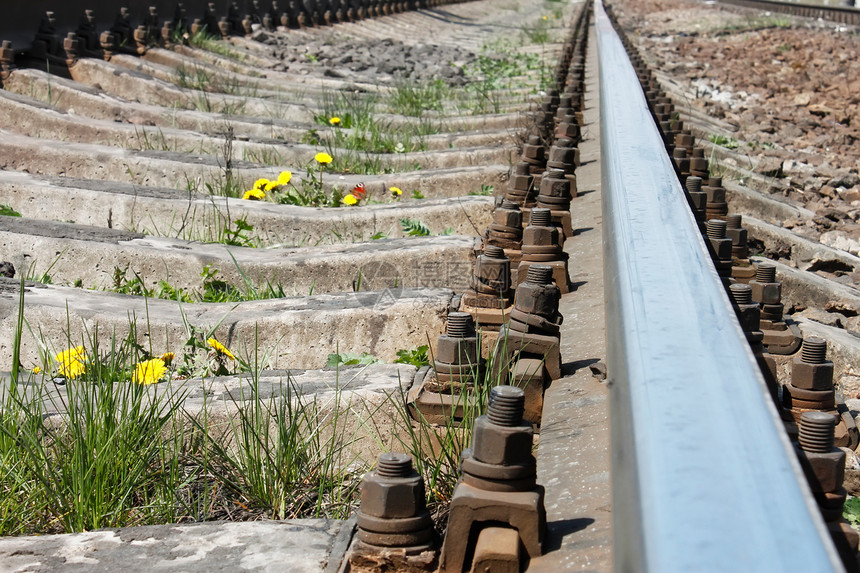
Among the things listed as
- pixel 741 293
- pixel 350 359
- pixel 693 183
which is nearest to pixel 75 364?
pixel 350 359

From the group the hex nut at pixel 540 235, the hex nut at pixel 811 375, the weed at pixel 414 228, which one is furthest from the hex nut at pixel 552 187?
the hex nut at pixel 811 375

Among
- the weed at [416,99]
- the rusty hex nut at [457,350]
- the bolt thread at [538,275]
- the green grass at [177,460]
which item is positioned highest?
the weed at [416,99]

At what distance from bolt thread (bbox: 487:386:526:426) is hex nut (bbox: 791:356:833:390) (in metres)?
0.90

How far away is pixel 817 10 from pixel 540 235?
2216cm

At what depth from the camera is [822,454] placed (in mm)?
1705

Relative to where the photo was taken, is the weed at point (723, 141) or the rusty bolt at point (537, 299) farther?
the weed at point (723, 141)

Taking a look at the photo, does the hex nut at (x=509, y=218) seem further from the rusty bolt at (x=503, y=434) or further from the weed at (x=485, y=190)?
the rusty bolt at (x=503, y=434)

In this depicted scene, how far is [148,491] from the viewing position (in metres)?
2.25

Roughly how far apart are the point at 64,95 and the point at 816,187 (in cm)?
440

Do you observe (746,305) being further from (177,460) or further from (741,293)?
(177,460)

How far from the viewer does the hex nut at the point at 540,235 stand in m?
2.94

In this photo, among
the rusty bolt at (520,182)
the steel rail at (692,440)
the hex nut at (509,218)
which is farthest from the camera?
the rusty bolt at (520,182)

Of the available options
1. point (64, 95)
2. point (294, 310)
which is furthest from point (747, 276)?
point (64, 95)

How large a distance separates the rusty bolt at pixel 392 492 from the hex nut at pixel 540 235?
1356 mm
